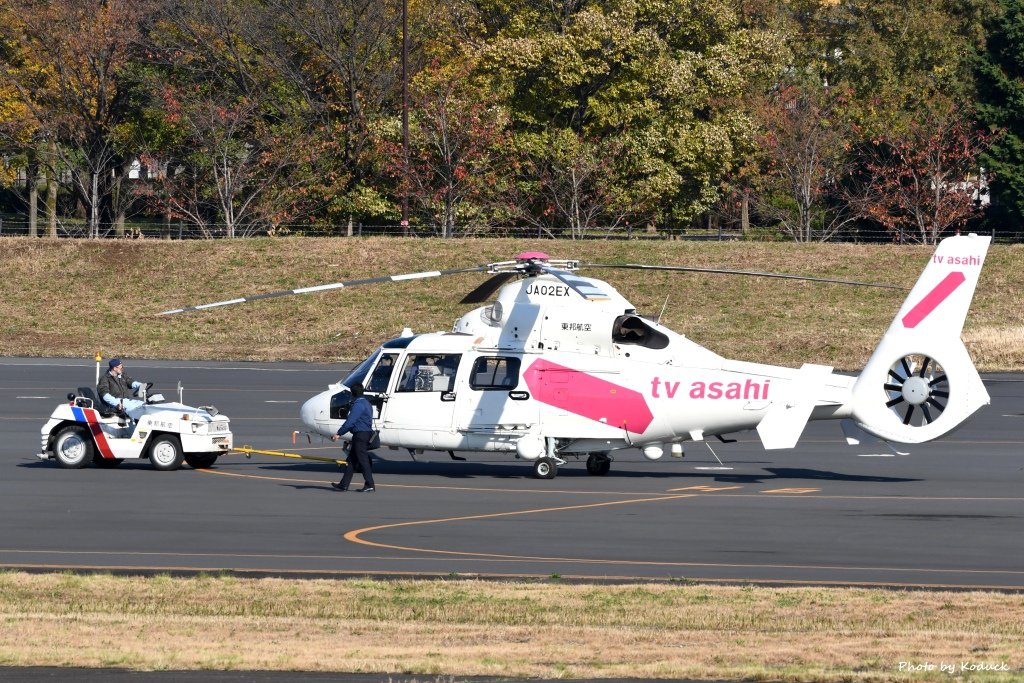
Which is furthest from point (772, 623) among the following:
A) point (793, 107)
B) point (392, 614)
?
point (793, 107)

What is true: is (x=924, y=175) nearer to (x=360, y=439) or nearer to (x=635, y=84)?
(x=635, y=84)

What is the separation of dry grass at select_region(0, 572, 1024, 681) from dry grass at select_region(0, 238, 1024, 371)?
3672cm

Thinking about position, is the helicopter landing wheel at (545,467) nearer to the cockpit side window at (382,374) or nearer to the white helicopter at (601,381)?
the white helicopter at (601,381)

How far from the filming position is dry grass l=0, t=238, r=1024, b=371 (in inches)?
2124

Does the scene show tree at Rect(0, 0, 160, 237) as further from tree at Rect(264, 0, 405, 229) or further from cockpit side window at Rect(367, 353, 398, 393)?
cockpit side window at Rect(367, 353, 398, 393)

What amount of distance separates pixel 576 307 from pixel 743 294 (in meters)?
34.5

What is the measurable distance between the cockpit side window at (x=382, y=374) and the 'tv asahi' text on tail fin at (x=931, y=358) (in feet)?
26.4

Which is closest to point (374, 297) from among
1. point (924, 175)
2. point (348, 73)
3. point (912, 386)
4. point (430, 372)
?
point (348, 73)

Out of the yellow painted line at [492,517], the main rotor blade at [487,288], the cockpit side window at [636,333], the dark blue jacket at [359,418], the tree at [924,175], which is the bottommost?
the yellow painted line at [492,517]

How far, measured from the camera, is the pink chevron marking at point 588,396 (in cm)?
2527

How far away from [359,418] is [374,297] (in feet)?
119

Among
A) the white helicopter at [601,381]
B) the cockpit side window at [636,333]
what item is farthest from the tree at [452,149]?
the cockpit side window at [636,333]

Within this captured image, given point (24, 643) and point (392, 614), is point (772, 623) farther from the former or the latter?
point (24, 643)

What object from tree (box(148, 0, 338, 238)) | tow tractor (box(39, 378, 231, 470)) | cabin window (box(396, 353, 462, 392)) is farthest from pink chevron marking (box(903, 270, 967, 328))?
tree (box(148, 0, 338, 238))
